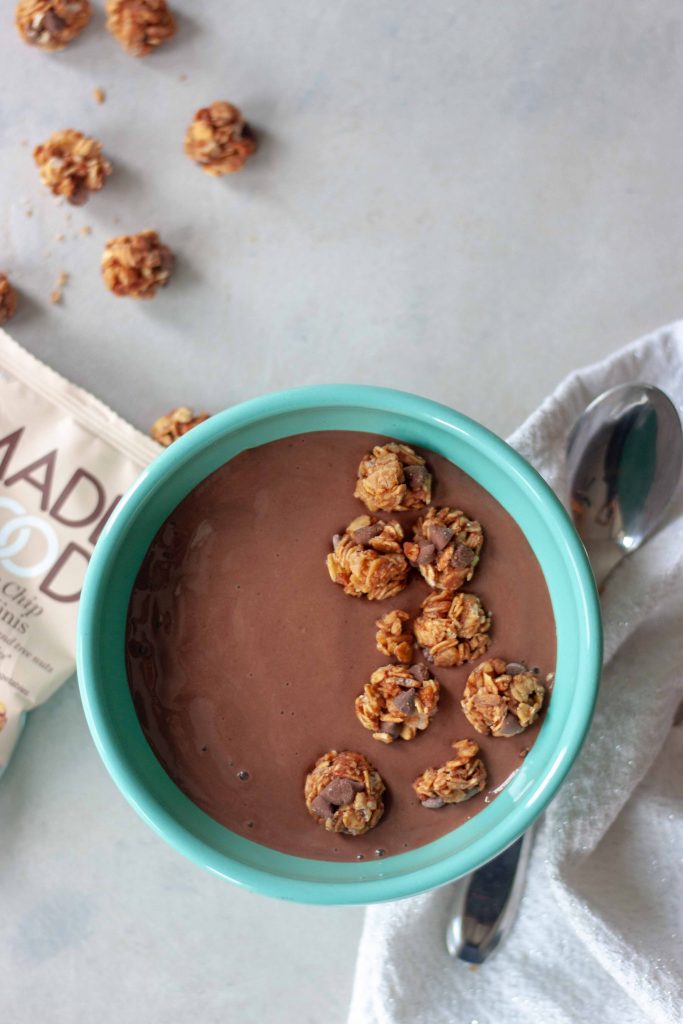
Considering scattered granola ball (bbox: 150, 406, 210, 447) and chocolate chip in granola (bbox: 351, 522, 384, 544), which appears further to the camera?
scattered granola ball (bbox: 150, 406, 210, 447)

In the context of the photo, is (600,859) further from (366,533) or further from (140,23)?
(140,23)

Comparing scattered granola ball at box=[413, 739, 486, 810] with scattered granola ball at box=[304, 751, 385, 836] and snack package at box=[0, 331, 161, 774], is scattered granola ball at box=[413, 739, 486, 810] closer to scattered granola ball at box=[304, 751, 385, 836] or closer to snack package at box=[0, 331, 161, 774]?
scattered granola ball at box=[304, 751, 385, 836]

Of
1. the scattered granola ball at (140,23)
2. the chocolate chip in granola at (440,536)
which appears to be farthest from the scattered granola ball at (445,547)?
the scattered granola ball at (140,23)

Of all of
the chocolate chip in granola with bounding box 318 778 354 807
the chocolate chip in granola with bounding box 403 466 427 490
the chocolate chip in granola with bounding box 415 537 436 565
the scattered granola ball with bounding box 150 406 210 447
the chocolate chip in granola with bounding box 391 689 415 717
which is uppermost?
the scattered granola ball with bounding box 150 406 210 447

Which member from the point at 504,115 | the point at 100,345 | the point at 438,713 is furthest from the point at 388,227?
the point at 438,713

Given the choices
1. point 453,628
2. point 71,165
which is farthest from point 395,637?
point 71,165

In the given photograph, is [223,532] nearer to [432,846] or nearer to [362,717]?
[362,717]

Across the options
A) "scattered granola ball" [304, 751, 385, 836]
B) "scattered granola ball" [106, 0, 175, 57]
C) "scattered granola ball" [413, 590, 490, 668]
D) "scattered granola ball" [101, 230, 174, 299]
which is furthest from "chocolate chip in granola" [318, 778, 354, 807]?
"scattered granola ball" [106, 0, 175, 57]
